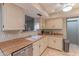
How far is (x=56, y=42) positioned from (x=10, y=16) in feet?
10.3

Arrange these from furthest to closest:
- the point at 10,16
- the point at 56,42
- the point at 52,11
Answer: the point at 52,11, the point at 56,42, the point at 10,16

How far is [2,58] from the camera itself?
653mm

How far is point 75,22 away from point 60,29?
137cm

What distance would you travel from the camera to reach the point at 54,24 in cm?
548

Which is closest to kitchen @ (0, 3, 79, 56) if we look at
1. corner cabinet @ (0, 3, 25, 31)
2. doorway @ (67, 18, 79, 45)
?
corner cabinet @ (0, 3, 25, 31)

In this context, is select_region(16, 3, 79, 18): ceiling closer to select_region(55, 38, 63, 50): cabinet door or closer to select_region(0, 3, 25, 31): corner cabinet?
select_region(0, 3, 25, 31): corner cabinet

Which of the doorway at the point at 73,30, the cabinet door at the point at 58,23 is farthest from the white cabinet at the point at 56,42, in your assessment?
the doorway at the point at 73,30

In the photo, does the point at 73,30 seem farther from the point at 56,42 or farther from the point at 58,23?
the point at 56,42

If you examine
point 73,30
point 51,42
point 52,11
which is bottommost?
point 51,42

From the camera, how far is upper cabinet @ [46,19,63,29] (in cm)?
521

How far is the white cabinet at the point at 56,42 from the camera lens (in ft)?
14.5

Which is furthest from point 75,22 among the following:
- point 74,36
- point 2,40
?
point 2,40

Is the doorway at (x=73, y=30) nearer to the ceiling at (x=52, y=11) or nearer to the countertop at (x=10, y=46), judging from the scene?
the ceiling at (x=52, y=11)

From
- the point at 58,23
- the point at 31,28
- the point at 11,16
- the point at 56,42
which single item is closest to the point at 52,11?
the point at 58,23
